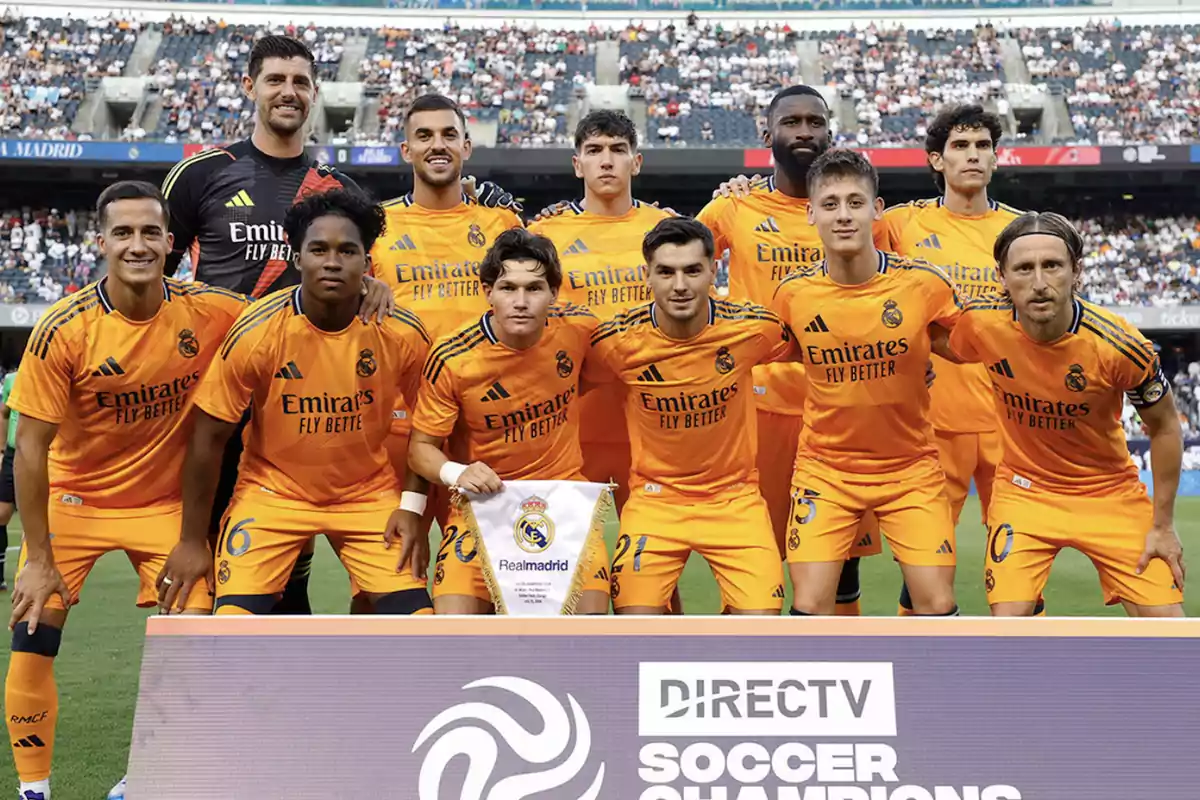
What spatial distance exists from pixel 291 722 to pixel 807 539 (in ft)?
8.01

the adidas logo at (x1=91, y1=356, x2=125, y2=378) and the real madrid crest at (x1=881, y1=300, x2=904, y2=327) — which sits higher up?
the real madrid crest at (x1=881, y1=300, x2=904, y2=327)

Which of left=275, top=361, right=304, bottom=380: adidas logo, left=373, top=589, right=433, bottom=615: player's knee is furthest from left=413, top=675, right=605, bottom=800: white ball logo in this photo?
left=275, top=361, right=304, bottom=380: adidas logo

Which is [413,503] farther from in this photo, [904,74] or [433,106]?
[904,74]

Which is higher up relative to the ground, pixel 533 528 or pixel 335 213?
pixel 335 213

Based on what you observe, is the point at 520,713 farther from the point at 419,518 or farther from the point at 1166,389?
the point at 1166,389

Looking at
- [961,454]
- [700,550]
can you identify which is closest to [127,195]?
[700,550]

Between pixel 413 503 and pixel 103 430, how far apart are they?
52.0 inches

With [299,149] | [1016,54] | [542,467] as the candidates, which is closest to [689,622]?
[542,467]

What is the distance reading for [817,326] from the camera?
4617 mm

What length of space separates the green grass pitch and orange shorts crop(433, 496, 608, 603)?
1.68 metres

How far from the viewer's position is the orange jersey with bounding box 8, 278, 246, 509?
167 inches

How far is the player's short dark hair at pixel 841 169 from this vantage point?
4516mm

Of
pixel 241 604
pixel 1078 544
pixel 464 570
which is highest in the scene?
pixel 1078 544

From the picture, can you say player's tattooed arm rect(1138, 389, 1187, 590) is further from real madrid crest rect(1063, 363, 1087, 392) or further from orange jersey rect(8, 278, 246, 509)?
orange jersey rect(8, 278, 246, 509)
